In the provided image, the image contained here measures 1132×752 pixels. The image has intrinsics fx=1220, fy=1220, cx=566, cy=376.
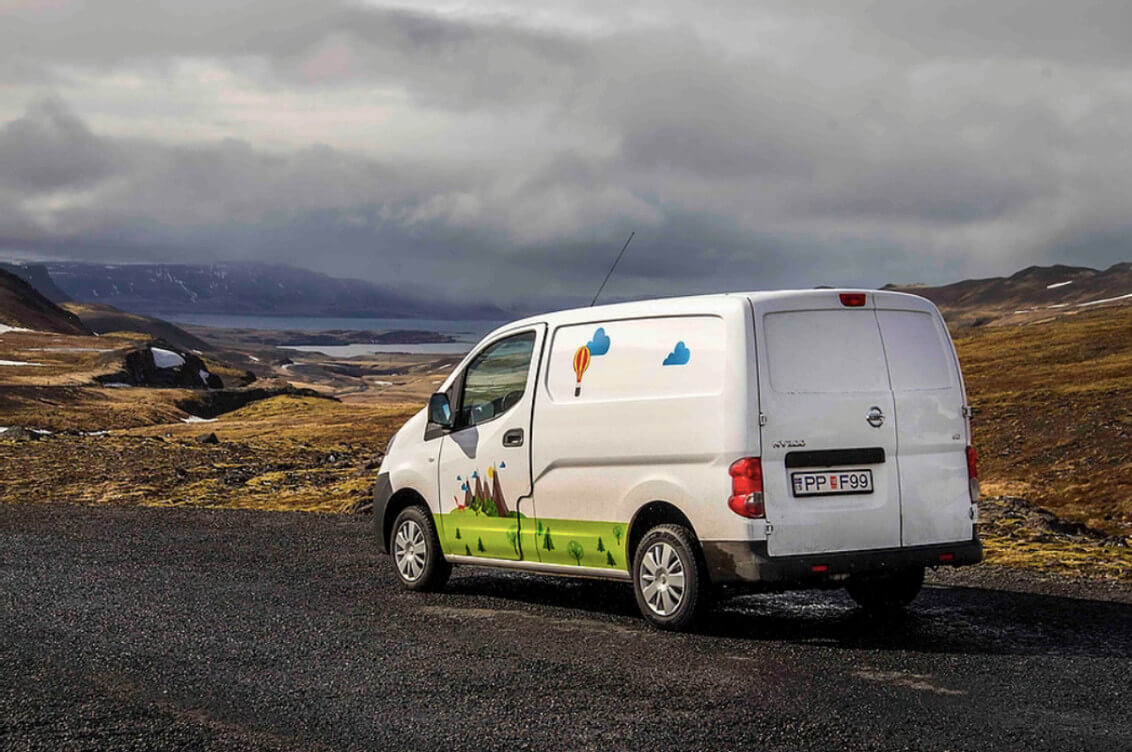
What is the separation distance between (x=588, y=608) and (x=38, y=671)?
4294 millimetres

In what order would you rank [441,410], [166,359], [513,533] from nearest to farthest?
1. [513,533]
2. [441,410]
3. [166,359]

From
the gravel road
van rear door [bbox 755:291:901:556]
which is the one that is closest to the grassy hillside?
the gravel road

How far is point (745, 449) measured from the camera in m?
8.23

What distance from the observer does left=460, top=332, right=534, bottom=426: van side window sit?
1035 cm

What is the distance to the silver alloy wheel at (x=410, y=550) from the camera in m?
11.2

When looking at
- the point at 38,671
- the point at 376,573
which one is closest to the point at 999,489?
the point at 376,573

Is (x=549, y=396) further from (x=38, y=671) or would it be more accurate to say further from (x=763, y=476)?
(x=38, y=671)

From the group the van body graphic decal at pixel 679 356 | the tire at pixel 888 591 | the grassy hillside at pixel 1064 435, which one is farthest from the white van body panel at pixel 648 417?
the grassy hillside at pixel 1064 435

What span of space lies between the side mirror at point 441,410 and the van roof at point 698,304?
1.37m

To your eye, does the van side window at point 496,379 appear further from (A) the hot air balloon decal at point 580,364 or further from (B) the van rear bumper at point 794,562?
(B) the van rear bumper at point 794,562

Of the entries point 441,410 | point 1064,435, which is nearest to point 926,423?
point 441,410

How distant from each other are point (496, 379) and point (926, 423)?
146 inches

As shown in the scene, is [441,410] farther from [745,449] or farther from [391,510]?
[745,449]

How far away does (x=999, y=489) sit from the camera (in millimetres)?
20266
